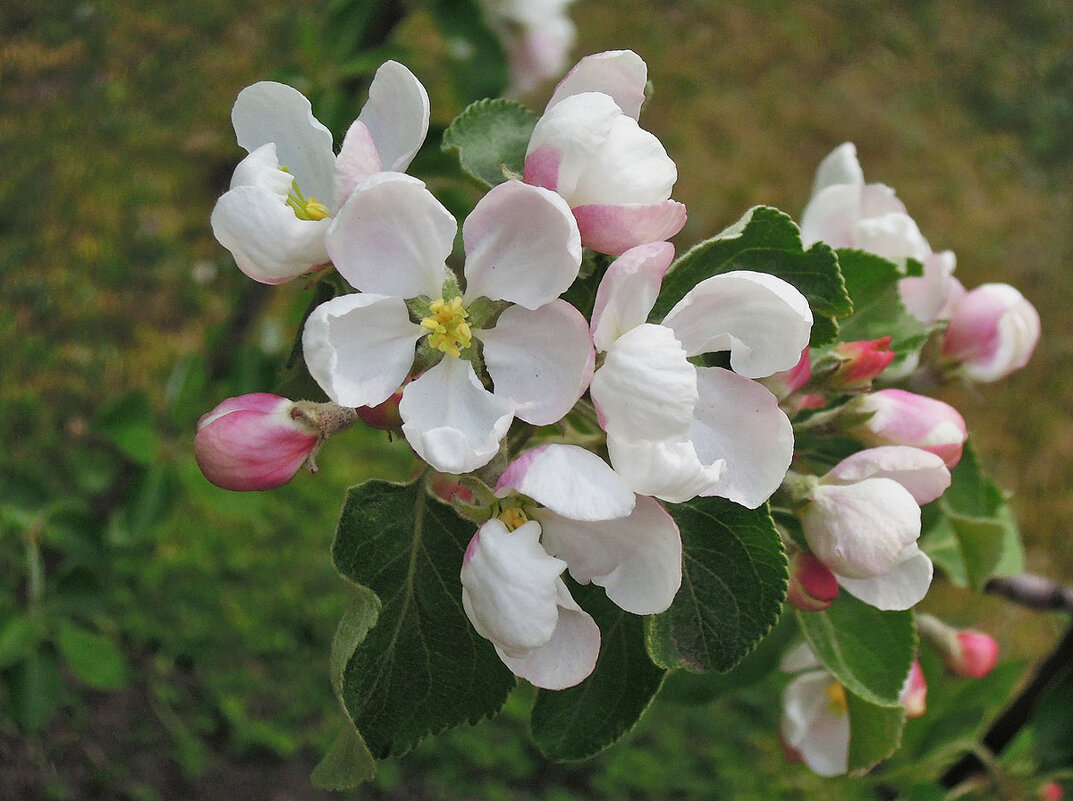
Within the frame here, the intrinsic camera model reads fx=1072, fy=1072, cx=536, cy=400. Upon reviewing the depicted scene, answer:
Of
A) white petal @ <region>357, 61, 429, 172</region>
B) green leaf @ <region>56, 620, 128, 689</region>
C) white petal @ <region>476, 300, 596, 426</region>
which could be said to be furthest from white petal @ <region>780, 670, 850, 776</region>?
green leaf @ <region>56, 620, 128, 689</region>

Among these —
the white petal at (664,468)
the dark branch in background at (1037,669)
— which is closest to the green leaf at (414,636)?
the white petal at (664,468)

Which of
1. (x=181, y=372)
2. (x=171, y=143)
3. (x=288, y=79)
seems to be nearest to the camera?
(x=288, y=79)

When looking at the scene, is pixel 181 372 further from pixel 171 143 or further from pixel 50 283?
pixel 171 143

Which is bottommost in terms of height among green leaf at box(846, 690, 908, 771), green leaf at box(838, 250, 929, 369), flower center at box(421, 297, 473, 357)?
green leaf at box(846, 690, 908, 771)

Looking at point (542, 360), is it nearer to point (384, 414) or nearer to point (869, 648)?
point (384, 414)

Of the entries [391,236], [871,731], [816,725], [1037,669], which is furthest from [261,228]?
[1037,669]

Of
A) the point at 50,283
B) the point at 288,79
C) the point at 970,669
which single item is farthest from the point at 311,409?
the point at 50,283

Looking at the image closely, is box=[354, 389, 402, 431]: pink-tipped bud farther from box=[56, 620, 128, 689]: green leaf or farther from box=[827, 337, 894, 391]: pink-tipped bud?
box=[56, 620, 128, 689]: green leaf
